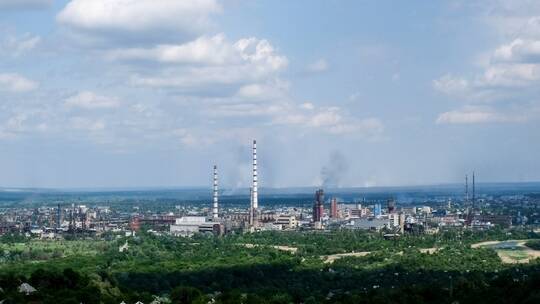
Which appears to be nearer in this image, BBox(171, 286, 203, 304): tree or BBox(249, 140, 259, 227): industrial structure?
BBox(171, 286, 203, 304): tree

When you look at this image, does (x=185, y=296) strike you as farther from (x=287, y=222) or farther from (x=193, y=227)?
(x=287, y=222)

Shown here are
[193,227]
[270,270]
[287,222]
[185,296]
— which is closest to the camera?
[185,296]

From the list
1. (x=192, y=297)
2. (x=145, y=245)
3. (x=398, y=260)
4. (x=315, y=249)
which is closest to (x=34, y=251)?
(x=145, y=245)

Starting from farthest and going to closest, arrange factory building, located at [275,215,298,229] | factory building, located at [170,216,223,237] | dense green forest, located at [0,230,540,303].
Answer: factory building, located at [275,215,298,229], factory building, located at [170,216,223,237], dense green forest, located at [0,230,540,303]

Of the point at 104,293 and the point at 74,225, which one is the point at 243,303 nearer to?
the point at 104,293

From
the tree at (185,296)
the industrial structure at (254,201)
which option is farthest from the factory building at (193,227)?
the tree at (185,296)

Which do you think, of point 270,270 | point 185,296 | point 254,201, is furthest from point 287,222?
point 185,296

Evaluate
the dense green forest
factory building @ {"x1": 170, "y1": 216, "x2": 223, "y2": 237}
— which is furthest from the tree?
factory building @ {"x1": 170, "y1": 216, "x2": 223, "y2": 237}

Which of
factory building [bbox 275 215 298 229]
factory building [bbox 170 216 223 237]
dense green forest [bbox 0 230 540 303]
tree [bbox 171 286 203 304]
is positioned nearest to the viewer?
tree [bbox 171 286 203 304]

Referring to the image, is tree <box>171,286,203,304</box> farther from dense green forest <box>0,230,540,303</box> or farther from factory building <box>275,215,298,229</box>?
factory building <box>275,215,298,229</box>
